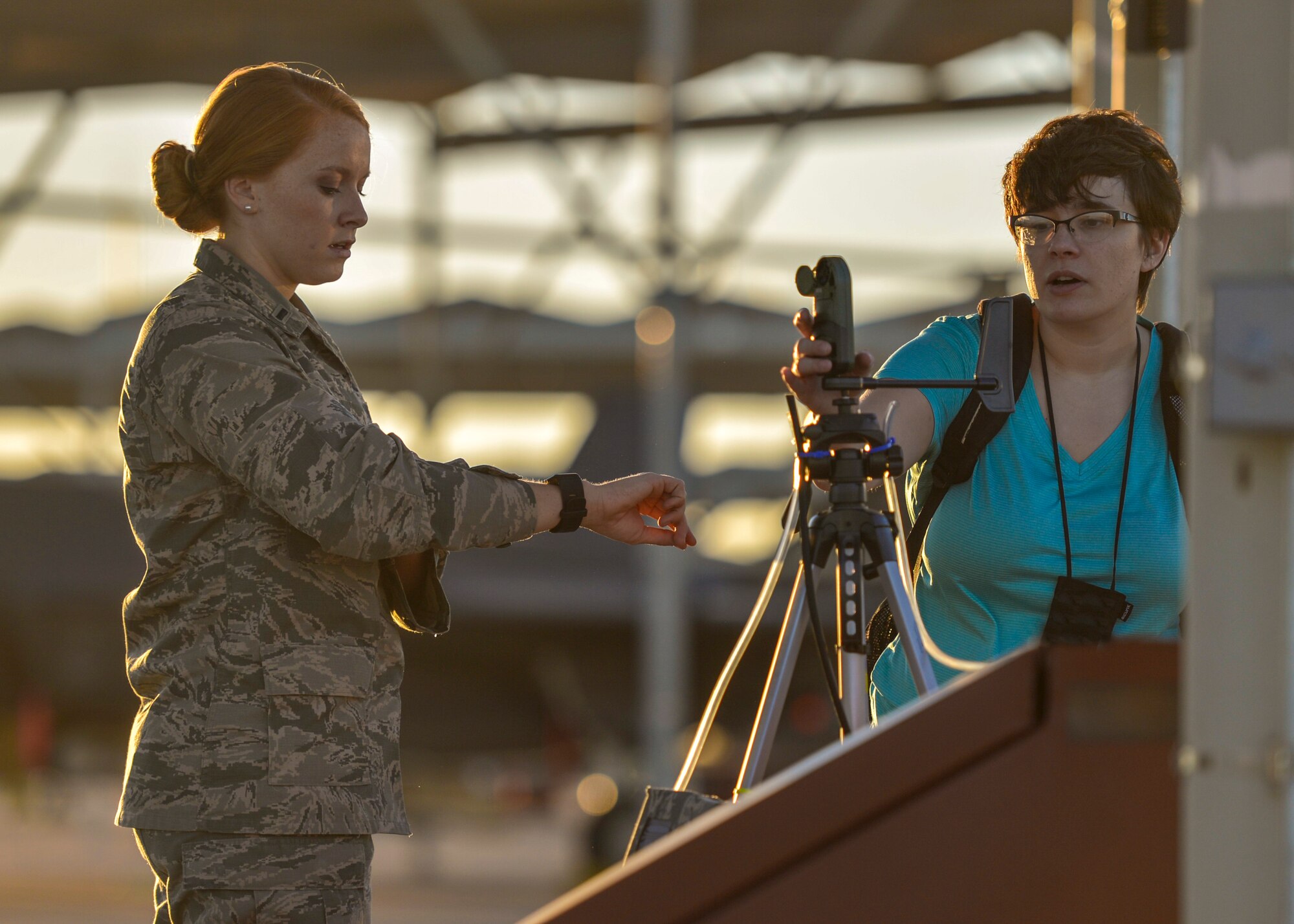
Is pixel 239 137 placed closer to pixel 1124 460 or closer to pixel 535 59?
pixel 1124 460

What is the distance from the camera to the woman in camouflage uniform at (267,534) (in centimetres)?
192

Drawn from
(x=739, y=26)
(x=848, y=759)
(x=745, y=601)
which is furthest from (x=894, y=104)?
(x=848, y=759)

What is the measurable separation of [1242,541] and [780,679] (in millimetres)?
1154

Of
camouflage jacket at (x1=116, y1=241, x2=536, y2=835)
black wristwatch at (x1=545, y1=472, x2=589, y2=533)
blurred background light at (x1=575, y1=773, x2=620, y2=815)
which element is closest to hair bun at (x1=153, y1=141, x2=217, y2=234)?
camouflage jacket at (x1=116, y1=241, x2=536, y2=835)

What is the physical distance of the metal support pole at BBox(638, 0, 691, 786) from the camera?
1153cm

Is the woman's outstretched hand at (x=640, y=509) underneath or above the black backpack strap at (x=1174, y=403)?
underneath

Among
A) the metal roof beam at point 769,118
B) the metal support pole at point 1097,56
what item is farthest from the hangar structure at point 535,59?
the metal support pole at point 1097,56

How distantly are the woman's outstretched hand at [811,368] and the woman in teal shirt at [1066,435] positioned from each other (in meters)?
0.20

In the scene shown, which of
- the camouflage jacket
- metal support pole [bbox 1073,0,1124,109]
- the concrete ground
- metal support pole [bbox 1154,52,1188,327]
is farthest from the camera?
the concrete ground

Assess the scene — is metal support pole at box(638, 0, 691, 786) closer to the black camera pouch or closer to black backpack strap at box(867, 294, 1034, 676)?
black backpack strap at box(867, 294, 1034, 676)

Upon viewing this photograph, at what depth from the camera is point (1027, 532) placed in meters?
2.37

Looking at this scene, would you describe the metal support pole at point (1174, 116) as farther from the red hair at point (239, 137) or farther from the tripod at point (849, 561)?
the red hair at point (239, 137)

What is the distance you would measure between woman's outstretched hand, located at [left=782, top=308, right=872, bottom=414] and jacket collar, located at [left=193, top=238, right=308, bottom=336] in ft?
2.20

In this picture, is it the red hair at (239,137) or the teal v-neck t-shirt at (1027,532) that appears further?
the teal v-neck t-shirt at (1027,532)
